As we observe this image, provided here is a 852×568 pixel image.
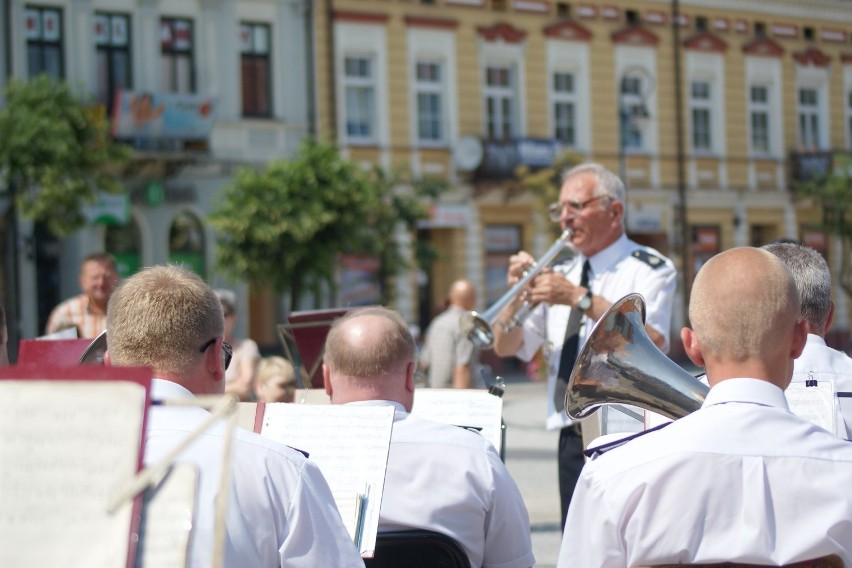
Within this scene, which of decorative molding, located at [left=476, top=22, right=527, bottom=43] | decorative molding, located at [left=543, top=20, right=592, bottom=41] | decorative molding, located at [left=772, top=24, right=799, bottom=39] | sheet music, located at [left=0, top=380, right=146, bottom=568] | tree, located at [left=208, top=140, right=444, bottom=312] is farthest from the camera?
decorative molding, located at [left=772, top=24, right=799, bottom=39]

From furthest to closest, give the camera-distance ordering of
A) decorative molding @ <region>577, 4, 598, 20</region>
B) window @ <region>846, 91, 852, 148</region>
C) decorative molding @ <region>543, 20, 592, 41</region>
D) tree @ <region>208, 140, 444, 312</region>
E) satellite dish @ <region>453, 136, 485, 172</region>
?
window @ <region>846, 91, 852, 148</region> → decorative molding @ <region>577, 4, 598, 20</region> → decorative molding @ <region>543, 20, 592, 41</region> → satellite dish @ <region>453, 136, 485, 172</region> → tree @ <region>208, 140, 444, 312</region>

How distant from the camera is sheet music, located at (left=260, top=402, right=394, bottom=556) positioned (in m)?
3.07

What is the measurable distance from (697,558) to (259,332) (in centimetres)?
2283

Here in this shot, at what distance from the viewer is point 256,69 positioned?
79.8 feet

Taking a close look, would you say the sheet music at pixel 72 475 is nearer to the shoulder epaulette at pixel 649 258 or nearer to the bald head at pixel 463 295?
the shoulder epaulette at pixel 649 258

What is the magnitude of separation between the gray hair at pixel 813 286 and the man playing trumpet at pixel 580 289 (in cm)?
126

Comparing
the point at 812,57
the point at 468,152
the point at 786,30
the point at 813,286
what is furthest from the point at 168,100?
the point at 813,286

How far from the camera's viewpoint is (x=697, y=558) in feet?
7.56

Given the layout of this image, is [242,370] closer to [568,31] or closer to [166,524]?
[166,524]

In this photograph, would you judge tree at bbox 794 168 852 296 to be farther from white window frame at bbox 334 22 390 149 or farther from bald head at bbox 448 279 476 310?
bald head at bbox 448 279 476 310

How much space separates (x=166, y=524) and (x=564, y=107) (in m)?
26.6

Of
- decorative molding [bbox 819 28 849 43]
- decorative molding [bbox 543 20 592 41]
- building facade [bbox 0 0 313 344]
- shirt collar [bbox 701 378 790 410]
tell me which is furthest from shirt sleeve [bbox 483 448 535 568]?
decorative molding [bbox 819 28 849 43]

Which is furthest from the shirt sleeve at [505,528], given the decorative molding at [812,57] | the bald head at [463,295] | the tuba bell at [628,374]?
the decorative molding at [812,57]

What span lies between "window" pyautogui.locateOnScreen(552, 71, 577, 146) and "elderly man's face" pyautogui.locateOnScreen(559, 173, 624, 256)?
22683 millimetres
